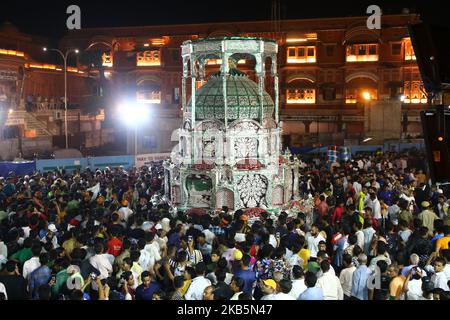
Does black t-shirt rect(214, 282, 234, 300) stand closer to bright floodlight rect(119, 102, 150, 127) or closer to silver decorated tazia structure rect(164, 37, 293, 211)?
silver decorated tazia structure rect(164, 37, 293, 211)

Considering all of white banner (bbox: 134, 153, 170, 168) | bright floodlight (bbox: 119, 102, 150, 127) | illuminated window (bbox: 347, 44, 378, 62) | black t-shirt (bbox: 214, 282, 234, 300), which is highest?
illuminated window (bbox: 347, 44, 378, 62)

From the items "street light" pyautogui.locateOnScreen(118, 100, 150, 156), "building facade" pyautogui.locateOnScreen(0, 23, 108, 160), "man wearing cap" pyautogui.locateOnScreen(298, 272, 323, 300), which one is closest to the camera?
"man wearing cap" pyautogui.locateOnScreen(298, 272, 323, 300)

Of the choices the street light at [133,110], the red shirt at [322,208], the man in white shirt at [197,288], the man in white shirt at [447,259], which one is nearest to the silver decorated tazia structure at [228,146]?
the red shirt at [322,208]

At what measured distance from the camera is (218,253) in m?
9.23

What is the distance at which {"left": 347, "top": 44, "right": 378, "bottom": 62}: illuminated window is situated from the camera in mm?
41969

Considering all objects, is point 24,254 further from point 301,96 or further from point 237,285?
point 301,96

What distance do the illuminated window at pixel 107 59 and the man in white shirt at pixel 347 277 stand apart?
4006 centimetres

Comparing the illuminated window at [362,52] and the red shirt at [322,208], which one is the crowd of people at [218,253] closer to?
the red shirt at [322,208]

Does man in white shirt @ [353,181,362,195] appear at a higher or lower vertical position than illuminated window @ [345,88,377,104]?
lower

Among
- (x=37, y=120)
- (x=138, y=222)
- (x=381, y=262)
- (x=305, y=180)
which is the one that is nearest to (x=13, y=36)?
(x=37, y=120)

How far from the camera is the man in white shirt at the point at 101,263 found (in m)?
8.88

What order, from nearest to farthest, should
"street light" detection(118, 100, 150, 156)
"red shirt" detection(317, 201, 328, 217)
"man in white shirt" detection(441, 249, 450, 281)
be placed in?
"man in white shirt" detection(441, 249, 450, 281) → "red shirt" detection(317, 201, 328, 217) → "street light" detection(118, 100, 150, 156)

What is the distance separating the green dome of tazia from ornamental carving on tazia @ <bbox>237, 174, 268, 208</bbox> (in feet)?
6.80

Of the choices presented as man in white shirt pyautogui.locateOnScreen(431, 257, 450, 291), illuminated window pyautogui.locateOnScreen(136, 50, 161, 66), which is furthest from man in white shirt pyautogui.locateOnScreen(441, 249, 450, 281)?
illuminated window pyautogui.locateOnScreen(136, 50, 161, 66)
